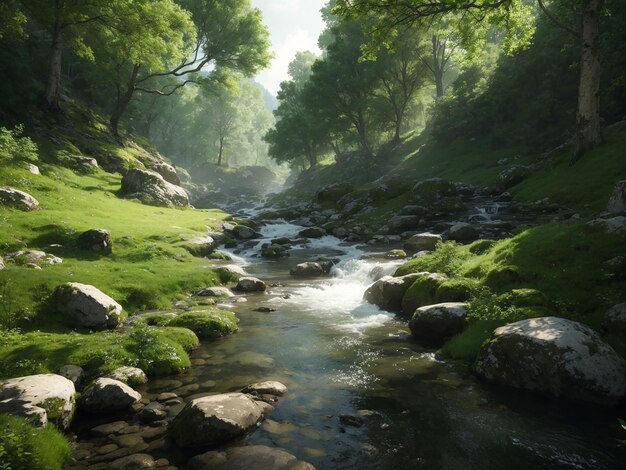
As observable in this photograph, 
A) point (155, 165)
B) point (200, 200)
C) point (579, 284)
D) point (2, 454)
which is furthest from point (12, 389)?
point (200, 200)

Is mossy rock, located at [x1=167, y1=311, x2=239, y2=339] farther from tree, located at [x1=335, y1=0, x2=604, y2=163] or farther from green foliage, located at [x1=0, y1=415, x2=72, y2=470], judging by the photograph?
tree, located at [x1=335, y1=0, x2=604, y2=163]

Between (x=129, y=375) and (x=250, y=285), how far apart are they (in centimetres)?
1004

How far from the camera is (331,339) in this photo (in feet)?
40.6

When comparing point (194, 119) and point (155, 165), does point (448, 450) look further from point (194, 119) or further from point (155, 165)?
point (194, 119)

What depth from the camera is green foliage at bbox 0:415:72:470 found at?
17.8 ft

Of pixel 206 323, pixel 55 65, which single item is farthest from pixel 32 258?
pixel 55 65

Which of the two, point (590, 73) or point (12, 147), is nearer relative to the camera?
point (590, 73)

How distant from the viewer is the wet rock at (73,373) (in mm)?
8750

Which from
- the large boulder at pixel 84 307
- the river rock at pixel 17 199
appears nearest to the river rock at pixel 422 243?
the large boulder at pixel 84 307

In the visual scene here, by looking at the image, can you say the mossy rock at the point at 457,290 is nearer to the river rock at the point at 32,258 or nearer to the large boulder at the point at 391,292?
the large boulder at the point at 391,292

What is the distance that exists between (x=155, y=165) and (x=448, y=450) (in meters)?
44.0

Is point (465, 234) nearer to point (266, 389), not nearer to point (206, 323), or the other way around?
point (206, 323)

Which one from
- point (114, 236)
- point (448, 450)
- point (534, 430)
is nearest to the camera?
point (448, 450)

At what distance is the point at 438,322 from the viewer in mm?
11625
